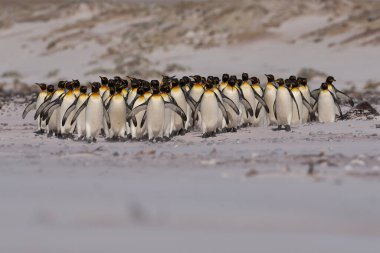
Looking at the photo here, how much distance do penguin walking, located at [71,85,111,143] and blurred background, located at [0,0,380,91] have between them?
13.8 metres

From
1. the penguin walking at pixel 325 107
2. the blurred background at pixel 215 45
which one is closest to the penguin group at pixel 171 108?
the penguin walking at pixel 325 107

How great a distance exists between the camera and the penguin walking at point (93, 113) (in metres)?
10.6

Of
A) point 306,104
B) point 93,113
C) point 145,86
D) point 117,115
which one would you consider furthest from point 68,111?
point 306,104

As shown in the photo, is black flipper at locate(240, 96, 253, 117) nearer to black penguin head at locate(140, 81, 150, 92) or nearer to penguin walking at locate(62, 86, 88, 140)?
black penguin head at locate(140, 81, 150, 92)

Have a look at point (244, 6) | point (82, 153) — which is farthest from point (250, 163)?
point (244, 6)

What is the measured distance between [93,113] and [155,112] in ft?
2.61

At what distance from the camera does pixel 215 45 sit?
37438 mm

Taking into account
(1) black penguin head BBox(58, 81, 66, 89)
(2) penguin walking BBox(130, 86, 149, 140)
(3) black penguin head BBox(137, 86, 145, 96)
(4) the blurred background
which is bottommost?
(2) penguin walking BBox(130, 86, 149, 140)

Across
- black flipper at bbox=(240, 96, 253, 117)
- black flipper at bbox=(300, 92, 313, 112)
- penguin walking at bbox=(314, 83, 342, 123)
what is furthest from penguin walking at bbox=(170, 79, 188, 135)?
penguin walking at bbox=(314, 83, 342, 123)

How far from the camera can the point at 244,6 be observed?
155ft

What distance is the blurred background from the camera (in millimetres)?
30156

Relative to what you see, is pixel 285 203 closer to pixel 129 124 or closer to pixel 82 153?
pixel 82 153

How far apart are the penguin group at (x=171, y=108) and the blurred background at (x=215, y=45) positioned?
1088cm

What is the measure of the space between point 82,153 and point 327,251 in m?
4.63
